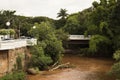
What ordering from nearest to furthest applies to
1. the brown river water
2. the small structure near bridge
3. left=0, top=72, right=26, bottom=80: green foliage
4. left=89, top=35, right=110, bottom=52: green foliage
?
left=0, top=72, right=26, bottom=80: green foliage, the small structure near bridge, the brown river water, left=89, top=35, right=110, bottom=52: green foliage

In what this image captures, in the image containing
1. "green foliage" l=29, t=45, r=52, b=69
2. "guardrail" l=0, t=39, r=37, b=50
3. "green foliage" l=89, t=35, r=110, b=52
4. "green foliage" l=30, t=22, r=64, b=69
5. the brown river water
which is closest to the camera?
"guardrail" l=0, t=39, r=37, b=50

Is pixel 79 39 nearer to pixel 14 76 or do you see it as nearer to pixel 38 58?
pixel 38 58

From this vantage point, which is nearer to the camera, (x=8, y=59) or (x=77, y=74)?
(x=8, y=59)

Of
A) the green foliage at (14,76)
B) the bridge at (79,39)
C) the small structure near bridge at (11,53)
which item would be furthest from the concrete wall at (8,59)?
the bridge at (79,39)

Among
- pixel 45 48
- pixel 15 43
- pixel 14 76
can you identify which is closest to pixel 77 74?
pixel 45 48

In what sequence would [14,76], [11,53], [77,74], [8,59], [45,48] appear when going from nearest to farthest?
[14,76] < [8,59] < [11,53] < [77,74] < [45,48]

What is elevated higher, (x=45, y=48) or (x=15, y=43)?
(x=15, y=43)

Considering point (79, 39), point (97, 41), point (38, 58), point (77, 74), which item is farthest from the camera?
point (79, 39)

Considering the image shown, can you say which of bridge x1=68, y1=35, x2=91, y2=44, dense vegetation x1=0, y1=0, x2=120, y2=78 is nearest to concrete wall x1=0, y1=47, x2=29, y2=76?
dense vegetation x1=0, y1=0, x2=120, y2=78

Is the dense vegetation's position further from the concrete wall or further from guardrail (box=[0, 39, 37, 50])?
the concrete wall

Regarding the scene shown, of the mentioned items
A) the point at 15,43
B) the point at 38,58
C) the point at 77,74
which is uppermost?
the point at 15,43

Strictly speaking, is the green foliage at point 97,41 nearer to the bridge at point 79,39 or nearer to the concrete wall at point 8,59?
the bridge at point 79,39

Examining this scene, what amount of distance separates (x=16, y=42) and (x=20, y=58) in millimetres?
1651

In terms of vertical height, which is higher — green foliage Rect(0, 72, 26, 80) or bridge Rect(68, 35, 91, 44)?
bridge Rect(68, 35, 91, 44)
